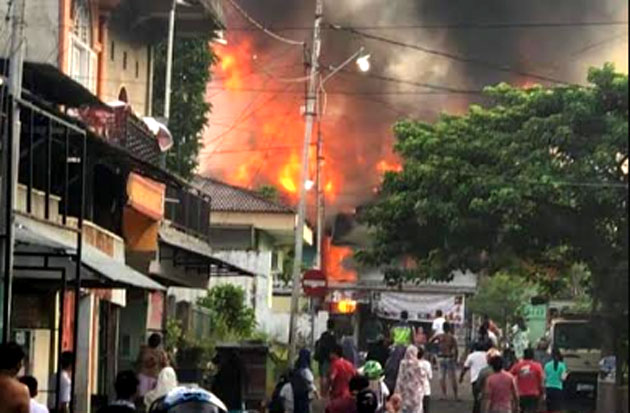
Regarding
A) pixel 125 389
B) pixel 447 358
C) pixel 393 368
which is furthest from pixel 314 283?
pixel 125 389

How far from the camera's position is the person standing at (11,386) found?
38.1ft

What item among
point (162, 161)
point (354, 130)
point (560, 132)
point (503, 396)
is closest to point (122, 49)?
point (162, 161)

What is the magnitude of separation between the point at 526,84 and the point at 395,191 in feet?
17.3

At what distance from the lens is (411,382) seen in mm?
24188

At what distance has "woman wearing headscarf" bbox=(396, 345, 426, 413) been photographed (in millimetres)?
24016

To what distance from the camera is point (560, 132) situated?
31.4 meters

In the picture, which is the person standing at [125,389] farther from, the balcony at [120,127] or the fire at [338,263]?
the fire at [338,263]

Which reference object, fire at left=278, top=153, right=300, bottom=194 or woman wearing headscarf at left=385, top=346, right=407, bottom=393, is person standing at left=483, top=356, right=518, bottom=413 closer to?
woman wearing headscarf at left=385, top=346, right=407, bottom=393

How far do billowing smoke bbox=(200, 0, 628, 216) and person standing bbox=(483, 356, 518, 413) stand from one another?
12699mm

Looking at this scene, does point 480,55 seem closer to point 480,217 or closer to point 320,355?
point 480,217

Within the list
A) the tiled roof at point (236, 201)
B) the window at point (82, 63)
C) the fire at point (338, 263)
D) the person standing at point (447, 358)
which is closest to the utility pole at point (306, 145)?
the person standing at point (447, 358)

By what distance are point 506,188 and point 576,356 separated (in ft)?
12.4

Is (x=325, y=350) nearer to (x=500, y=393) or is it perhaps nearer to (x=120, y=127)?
(x=120, y=127)

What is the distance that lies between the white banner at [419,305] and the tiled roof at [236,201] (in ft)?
29.5
